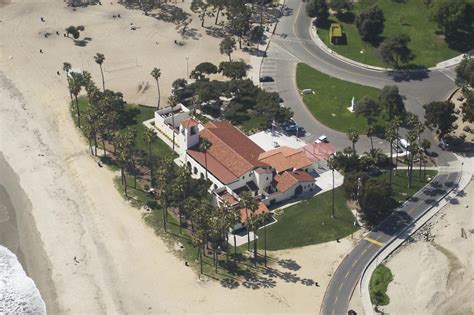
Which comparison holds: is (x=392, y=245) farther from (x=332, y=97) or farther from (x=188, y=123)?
(x=332, y=97)

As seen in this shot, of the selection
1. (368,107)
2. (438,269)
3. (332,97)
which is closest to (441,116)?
(368,107)

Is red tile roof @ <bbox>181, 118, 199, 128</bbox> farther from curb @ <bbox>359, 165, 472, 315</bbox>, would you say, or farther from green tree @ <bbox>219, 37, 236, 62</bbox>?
curb @ <bbox>359, 165, 472, 315</bbox>

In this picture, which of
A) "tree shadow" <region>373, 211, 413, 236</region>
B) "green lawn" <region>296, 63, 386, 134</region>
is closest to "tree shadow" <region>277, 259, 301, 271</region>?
"tree shadow" <region>373, 211, 413, 236</region>

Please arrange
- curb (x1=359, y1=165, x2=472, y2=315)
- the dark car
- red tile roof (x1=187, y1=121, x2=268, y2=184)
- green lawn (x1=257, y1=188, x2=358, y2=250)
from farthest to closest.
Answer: the dark car < red tile roof (x1=187, y1=121, x2=268, y2=184) < green lawn (x1=257, y1=188, x2=358, y2=250) < curb (x1=359, y1=165, x2=472, y2=315)

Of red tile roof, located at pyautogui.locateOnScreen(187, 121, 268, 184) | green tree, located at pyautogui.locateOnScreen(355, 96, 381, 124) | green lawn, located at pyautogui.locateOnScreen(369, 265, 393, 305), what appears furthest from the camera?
green tree, located at pyautogui.locateOnScreen(355, 96, 381, 124)

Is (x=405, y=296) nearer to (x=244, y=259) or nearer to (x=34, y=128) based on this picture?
(x=244, y=259)
